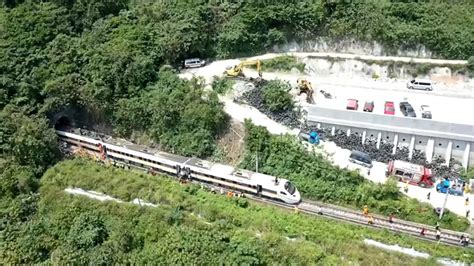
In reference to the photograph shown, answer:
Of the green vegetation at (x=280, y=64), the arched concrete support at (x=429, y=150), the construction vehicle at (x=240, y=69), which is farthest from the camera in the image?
the green vegetation at (x=280, y=64)

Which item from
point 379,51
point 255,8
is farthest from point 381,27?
point 255,8

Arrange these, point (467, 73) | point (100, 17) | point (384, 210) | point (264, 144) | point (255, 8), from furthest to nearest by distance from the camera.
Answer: point (100, 17) → point (255, 8) → point (467, 73) → point (264, 144) → point (384, 210)

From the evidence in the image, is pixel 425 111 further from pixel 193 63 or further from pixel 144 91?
pixel 144 91

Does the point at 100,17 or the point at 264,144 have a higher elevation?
the point at 100,17

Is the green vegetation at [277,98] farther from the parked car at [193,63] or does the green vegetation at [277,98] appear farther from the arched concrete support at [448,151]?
the arched concrete support at [448,151]

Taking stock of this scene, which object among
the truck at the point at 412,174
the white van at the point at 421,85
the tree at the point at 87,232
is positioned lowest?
the tree at the point at 87,232

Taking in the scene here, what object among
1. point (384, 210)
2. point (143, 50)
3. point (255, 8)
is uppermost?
point (255, 8)

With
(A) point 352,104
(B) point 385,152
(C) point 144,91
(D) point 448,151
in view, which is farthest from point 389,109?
(C) point 144,91

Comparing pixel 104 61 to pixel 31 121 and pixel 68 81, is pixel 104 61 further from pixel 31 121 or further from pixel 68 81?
pixel 31 121

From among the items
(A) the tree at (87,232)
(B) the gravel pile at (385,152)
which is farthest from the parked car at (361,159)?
(A) the tree at (87,232)
